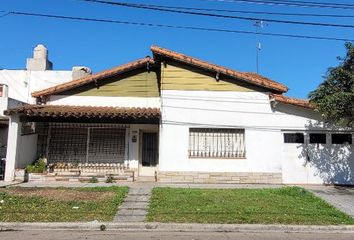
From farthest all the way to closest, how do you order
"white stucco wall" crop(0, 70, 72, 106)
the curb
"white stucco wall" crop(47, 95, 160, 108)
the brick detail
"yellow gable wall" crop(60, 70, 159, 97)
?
"white stucco wall" crop(0, 70, 72, 106) → "yellow gable wall" crop(60, 70, 159, 97) → "white stucco wall" crop(47, 95, 160, 108) → the brick detail → the curb

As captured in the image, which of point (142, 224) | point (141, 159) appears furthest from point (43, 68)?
point (142, 224)

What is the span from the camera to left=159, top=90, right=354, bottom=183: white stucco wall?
15977 mm

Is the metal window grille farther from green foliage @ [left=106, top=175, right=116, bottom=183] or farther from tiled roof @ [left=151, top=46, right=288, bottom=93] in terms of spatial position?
tiled roof @ [left=151, top=46, right=288, bottom=93]

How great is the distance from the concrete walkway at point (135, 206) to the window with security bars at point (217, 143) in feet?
10.00

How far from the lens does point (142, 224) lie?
29.3 ft

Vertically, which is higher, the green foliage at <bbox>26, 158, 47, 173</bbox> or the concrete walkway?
the green foliage at <bbox>26, 158, 47, 173</bbox>

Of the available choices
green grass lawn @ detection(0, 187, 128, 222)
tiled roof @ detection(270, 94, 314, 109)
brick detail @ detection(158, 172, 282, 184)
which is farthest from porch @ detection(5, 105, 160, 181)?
tiled roof @ detection(270, 94, 314, 109)

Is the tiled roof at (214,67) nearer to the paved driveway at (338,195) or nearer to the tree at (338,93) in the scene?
the tree at (338,93)

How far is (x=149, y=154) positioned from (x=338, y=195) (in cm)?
770

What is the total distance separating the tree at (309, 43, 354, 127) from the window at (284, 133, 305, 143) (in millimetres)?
1919

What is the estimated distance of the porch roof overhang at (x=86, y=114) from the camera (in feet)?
50.6

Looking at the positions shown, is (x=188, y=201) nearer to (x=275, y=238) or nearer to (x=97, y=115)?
(x=275, y=238)

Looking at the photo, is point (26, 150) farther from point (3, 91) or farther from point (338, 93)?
point (338, 93)

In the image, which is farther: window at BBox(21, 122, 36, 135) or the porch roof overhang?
window at BBox(21, 122, 36, 135)
